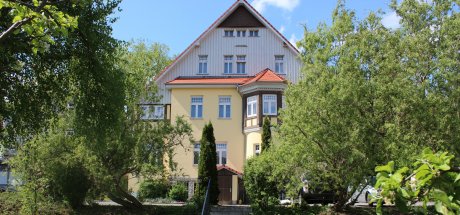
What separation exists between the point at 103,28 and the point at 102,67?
51.7 inches

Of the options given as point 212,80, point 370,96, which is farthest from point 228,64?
point 370,96

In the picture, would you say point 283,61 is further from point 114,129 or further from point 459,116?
point 114,129

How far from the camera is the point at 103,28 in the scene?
54.9 ft

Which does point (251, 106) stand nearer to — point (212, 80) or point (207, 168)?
point (212, 80)

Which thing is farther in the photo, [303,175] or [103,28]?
[303,175]

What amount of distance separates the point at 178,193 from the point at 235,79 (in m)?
9.72

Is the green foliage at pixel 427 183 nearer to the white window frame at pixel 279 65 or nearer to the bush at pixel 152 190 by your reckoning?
the bush at pixel 152 190

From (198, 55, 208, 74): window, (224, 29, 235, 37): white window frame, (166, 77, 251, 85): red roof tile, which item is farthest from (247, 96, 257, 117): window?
(224, 29, 235, 37): white window frame

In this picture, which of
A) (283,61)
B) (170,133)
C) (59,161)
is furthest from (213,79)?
(59,161)

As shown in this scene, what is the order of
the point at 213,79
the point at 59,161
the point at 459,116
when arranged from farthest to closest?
1. the point at 213,79
2. the point at 59,161
3. the point at 459,116

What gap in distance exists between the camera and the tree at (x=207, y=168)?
28.0 meters

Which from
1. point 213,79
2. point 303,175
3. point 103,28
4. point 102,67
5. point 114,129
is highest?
point 213,79

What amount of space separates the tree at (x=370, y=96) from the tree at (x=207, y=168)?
6899 millimetres

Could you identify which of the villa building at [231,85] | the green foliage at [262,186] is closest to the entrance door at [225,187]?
the villa building at [231,85]
